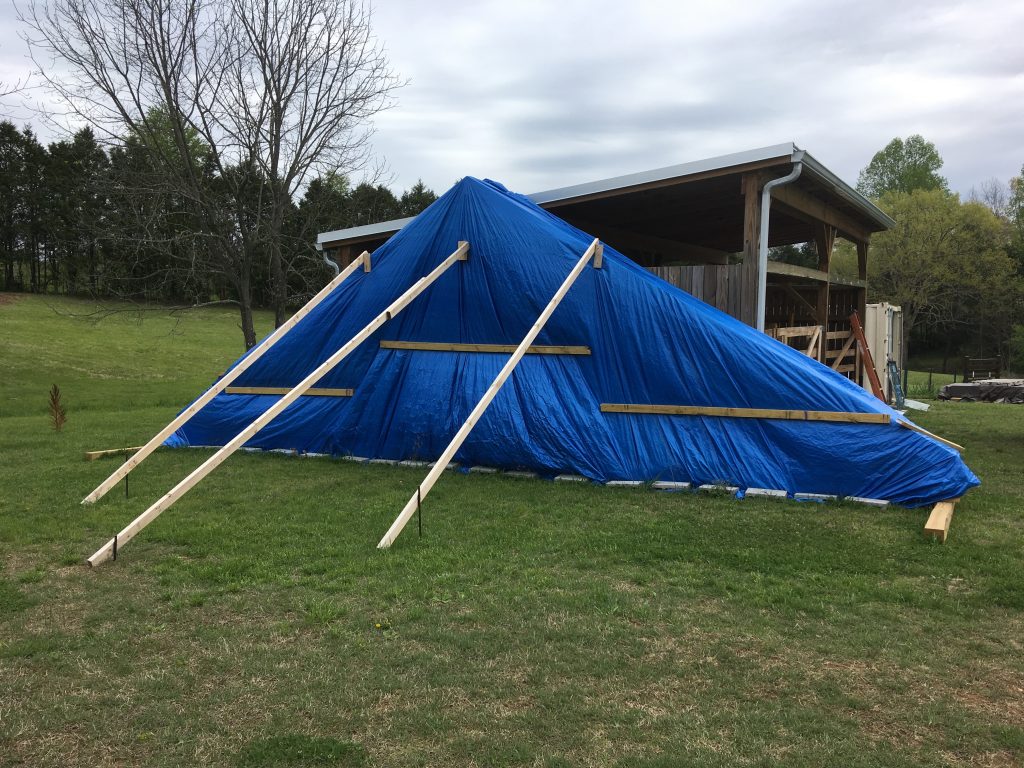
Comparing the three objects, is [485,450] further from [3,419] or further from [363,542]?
[3,419]

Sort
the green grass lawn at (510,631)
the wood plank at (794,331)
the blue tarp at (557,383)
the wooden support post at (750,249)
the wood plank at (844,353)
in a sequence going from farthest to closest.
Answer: the wood plank at (844,353) < the wood plank at (794,331) < the wooden support post at (750,249) < the blue tarp at (557,383) < the green grass lawn at (510,631)

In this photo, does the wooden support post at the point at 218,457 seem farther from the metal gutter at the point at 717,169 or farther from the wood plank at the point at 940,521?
the wood plank at the point at 940,521

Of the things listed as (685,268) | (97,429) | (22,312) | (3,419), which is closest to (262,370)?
(97,429)

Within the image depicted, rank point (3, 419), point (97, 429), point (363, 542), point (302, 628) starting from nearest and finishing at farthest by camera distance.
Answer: point (302, 628) → point (363, 542) → point (97, 429) → point (3, 419)

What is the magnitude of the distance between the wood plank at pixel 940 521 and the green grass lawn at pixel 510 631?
0.12 meters

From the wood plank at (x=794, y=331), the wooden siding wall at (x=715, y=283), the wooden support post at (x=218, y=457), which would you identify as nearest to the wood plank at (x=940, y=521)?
the wooden siding wall at (x=715, y=283)

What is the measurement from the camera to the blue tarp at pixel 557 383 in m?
6.91

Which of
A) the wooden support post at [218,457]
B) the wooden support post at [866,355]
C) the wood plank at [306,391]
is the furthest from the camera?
the wooden support post at [866,355]

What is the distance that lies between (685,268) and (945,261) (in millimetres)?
28062

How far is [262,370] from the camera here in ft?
31.4

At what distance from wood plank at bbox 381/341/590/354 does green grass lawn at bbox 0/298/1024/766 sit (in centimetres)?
172

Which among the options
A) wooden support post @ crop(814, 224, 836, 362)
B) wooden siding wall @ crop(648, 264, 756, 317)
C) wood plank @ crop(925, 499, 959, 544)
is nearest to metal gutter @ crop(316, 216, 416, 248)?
wooden siding wall @ crop(648, 264, 756, 317)

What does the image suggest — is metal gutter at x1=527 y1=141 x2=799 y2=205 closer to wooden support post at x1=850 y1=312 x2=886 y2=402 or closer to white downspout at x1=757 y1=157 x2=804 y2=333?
white downspout at x1=757 y1=157 x2=804 y2=333

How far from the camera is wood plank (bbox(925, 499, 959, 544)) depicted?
540 centimetres
